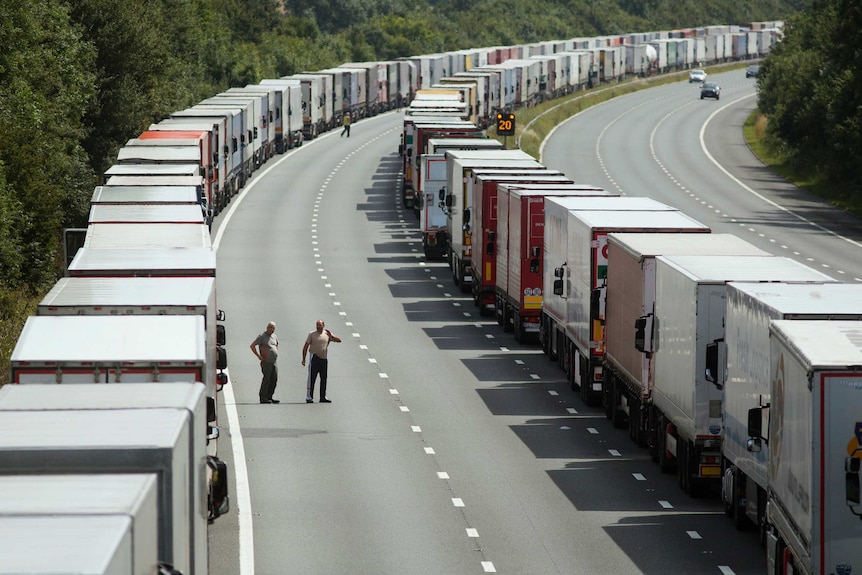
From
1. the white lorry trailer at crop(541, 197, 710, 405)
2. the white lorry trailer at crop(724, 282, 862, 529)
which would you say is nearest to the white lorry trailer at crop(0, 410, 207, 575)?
the white lorry trailer at crop(724, 282, 862, 529)

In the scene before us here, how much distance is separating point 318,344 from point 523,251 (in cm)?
833

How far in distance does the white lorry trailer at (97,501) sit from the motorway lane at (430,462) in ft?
28.1

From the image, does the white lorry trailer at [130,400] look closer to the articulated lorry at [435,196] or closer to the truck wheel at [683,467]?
the truck wheel at [683,467]

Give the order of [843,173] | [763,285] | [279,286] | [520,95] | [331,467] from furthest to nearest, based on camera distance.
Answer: [520,95]
[843,173]
[279,286]
[331,467]
[763,285]

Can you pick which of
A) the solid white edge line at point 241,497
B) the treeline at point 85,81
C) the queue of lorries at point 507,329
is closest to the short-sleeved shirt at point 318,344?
the solid white edge line at point 241,497

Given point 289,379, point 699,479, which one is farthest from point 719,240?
point 289,379

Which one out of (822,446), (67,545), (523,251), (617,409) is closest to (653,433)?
(617,409)

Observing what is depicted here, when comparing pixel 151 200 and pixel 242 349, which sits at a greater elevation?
pixel 151 200

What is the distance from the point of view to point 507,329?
40469 mm

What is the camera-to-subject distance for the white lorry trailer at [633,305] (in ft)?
83.8

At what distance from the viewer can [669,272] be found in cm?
2380

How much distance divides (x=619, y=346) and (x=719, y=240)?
235cm

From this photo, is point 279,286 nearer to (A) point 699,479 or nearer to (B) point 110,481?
(A) point 699,479

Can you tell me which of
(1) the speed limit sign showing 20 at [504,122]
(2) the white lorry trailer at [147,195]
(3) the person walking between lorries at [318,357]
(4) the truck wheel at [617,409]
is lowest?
(4) the truck wheel at [617,409]
